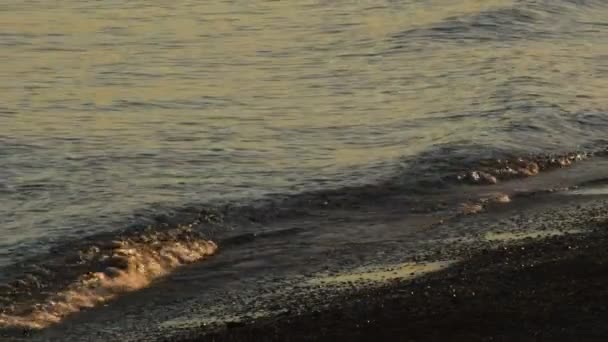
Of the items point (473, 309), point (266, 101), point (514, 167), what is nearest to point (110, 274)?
point (473, 309)

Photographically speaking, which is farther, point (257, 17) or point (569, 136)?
point (257, 17)

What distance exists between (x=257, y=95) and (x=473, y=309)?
7.36 meters

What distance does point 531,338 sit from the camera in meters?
6.38

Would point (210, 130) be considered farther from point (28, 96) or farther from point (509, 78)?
point (509, 78)

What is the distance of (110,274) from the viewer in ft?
27.8

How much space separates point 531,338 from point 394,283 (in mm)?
1535

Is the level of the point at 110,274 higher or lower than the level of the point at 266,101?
higher

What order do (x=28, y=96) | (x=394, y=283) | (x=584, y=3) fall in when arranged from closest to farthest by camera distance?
(x=394, y=283)
(x=28, y=96)
(x=584, y=3)

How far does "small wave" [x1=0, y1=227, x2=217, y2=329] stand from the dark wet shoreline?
1185mm

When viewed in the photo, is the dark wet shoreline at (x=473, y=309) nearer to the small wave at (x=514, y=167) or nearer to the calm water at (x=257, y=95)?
the calm water at (x=257, y=95)

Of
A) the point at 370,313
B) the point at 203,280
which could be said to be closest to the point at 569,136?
the point at 203,280

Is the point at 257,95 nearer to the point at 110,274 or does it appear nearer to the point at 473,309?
the point at 110,274

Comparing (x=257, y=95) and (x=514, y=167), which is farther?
(x=257, y=95)

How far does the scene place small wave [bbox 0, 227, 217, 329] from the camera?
7.81 metres
